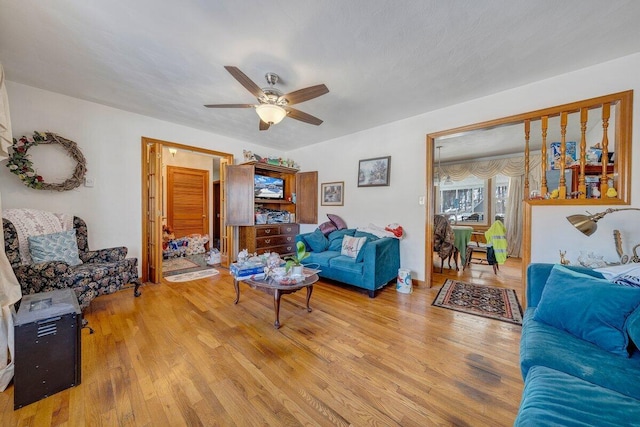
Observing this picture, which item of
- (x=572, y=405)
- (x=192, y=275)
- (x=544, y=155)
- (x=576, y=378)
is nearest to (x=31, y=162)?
(x=192, y=275)

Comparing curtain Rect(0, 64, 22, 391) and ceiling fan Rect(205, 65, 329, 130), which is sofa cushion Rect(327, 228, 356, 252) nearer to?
ceiling fan Rect(205, 65, 329, 130)

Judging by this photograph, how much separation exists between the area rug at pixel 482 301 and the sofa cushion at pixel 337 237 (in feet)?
5.03

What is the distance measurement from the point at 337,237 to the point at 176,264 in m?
3.20

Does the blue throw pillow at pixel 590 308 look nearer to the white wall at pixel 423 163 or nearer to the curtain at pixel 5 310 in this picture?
the white wall at pixel 423 163

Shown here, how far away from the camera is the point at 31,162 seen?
8.57 feet

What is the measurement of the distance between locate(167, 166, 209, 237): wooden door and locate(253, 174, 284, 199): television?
7.18ft

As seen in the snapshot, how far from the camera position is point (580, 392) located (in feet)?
2.89

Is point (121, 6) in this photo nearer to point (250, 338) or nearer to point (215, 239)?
point (250, 338)

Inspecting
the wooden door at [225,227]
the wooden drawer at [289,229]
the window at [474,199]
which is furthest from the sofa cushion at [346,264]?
the window at [474,199]

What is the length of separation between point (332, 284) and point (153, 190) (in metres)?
3.05

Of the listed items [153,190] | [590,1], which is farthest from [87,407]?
[590,1]

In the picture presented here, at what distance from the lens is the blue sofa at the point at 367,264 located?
9.57 ft

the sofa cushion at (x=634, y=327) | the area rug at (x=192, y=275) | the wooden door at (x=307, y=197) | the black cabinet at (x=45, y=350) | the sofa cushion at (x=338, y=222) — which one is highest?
the wooden door at (x=307, y=197)

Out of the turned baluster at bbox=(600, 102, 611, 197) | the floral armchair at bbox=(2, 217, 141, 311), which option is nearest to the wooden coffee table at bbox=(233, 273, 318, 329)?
the floral armchair at bbox=(2, 217, 141, 311)
